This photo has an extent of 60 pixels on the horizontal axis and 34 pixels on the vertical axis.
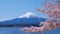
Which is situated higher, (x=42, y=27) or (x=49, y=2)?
(x=49, y=2)

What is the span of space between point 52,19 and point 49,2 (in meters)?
0.32

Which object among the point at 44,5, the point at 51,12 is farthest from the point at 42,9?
the point at 51,12

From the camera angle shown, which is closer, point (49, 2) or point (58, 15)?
point (58, 15)

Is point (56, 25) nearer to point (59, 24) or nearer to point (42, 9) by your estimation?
point (59, 24)

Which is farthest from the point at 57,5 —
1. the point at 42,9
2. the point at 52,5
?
the point at 42,9

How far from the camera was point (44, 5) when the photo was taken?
300 centimetres

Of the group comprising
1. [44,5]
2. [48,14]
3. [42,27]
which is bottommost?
[42,27]

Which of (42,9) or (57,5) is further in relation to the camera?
(42,9)

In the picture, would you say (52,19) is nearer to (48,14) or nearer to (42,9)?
(48,14)

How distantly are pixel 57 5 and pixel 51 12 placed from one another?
0.18 meters

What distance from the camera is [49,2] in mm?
2926

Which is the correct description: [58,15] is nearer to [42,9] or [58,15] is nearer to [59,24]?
[59,24]

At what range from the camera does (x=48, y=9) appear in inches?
114

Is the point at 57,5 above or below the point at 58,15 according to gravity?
above
